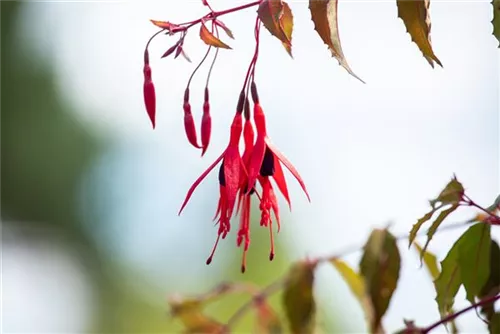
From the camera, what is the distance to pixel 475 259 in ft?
3.37

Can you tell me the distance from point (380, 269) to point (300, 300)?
130 mm

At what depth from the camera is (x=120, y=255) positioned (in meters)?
8.77

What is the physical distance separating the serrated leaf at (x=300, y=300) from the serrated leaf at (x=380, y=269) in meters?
0.10

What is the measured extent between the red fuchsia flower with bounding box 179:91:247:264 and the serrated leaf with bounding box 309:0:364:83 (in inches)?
4.3

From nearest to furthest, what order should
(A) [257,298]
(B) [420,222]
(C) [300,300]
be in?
(B) [420,222] → (C) [300,300] → (A) [257,298]

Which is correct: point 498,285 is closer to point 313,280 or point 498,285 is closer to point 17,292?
point 313,280

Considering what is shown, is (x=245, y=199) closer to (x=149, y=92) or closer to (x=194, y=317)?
(x=149, y=92)

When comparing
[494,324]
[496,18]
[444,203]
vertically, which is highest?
[496,18]

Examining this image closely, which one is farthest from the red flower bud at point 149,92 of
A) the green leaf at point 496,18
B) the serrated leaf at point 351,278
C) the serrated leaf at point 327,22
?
the serrated leaf at point 351,278

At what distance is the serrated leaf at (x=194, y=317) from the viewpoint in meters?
1.36

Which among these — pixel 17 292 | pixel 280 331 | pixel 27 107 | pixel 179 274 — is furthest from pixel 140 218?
pixel 280 331

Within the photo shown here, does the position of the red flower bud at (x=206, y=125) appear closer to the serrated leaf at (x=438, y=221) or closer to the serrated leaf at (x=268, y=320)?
the serrated leaf at (x=438, y=221)

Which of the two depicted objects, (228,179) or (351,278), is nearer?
(228,179)

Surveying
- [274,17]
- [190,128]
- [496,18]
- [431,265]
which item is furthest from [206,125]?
[431,265]
